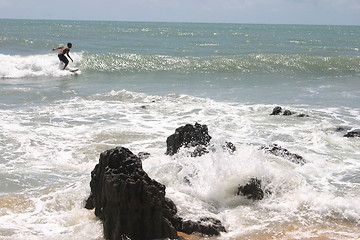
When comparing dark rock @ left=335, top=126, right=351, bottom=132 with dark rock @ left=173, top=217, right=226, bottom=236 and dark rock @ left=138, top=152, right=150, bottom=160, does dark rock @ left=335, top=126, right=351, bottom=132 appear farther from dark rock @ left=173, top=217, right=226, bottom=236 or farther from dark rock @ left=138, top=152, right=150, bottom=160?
dark rock @ left=173, top=217, right=226, bottom=236

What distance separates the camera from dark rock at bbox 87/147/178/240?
220 inches

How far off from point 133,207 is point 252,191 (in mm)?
2404

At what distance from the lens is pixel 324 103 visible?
1683 centimetres

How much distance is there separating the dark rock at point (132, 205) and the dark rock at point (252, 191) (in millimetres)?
1813

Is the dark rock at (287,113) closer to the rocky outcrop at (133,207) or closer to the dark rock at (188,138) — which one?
the dark rock at (188,138)

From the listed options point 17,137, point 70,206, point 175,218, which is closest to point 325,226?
point 175,218

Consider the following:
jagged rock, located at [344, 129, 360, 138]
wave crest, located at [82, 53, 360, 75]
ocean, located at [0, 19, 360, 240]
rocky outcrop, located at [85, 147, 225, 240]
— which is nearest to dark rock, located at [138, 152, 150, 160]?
ocean, located at [0, 19, 360, 240]

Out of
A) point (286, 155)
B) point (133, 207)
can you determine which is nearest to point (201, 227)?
point (133, 207)

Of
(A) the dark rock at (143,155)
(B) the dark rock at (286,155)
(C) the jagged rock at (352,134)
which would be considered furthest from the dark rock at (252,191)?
(C) the jagged rock at (352,134)

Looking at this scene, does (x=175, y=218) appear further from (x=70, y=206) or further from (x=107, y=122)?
(x=107, y=122)

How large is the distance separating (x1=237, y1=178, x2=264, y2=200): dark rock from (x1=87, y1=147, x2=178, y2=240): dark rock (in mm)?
1813

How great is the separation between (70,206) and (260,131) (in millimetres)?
6500

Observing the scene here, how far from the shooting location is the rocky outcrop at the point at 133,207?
5.58 metres

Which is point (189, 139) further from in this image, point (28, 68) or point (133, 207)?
point (28, 68)
